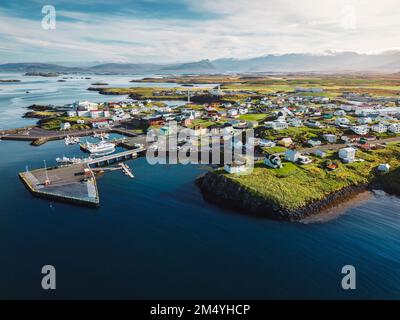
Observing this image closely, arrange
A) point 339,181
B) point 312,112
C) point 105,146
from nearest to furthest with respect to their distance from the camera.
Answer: point 339,181 < point 105,146 < point 312,112

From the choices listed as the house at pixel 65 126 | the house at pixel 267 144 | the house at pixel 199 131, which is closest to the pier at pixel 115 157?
the house at pixel 199 131

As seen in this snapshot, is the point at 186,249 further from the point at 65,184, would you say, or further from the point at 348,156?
the point at 348,156

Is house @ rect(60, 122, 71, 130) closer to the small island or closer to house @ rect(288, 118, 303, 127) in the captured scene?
the small island

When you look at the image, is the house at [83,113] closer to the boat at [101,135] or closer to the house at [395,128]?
the boat at [101,135]

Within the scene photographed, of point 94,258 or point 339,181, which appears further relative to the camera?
point 339,181

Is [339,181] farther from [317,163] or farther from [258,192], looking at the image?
[258,192]

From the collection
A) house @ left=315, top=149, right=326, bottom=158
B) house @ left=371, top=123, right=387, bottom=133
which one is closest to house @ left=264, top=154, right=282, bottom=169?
house @ left=315, top=149, right=326, bottom=158
